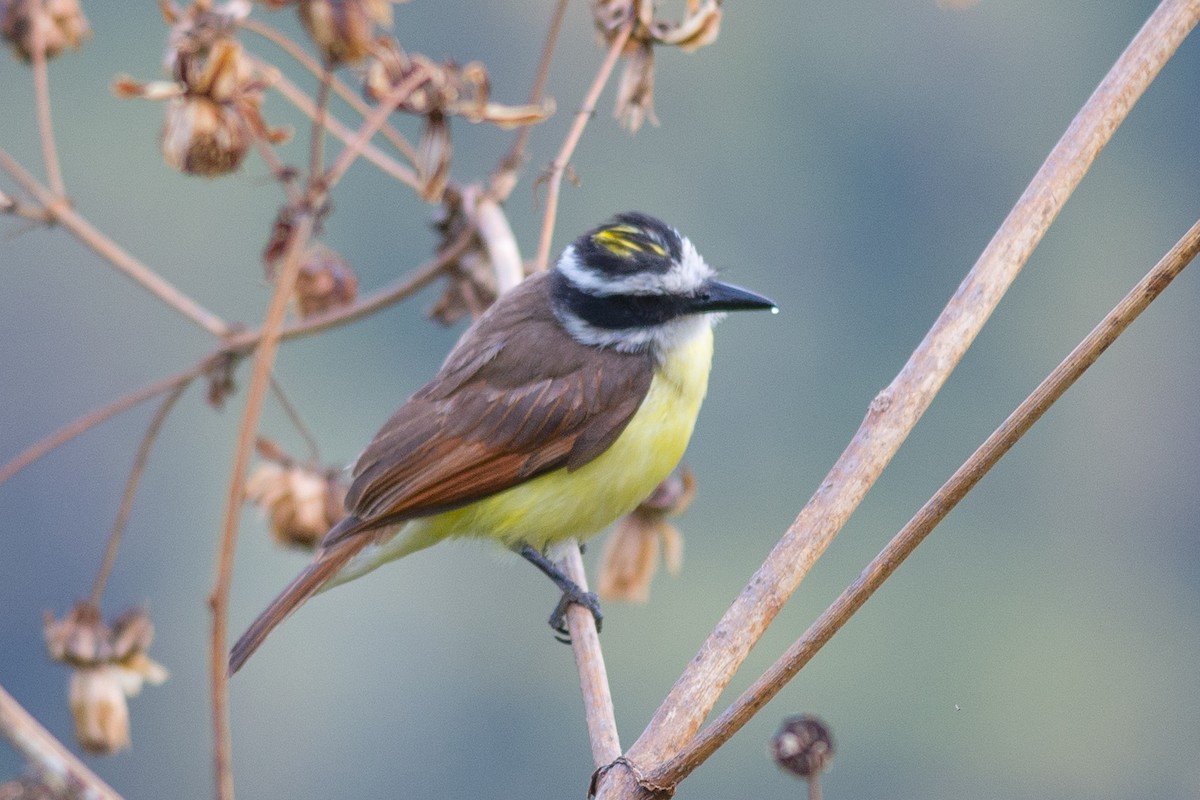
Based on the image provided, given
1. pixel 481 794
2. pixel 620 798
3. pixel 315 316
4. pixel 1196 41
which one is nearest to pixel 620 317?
pixel 315 316

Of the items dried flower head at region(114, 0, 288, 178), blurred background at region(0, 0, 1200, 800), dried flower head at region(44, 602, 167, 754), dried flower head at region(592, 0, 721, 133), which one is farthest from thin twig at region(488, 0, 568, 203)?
blurred background at region(0, 0, 1200, 800)

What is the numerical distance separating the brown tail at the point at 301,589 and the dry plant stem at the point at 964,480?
1.49m

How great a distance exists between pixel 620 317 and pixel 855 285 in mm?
23245

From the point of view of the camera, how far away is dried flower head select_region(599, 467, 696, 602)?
3582mm

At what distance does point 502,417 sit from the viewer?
3.55 metres

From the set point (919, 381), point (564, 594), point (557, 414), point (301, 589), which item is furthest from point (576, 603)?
point (919, 381)

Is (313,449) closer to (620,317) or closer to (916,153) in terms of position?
(620,317)

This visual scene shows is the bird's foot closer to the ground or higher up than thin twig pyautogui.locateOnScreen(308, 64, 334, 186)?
closer to the ground

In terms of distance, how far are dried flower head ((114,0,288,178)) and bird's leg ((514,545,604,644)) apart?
1.16m

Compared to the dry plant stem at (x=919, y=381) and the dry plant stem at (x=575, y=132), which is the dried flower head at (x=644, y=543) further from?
the dry plant stem at (x=919, y=381)

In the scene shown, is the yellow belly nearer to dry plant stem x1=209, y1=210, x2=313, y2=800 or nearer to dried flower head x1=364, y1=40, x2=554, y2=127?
dried flower head x1=364, y1=40, x2=554, y2=127

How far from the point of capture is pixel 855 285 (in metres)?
26.3

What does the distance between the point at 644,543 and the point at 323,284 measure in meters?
0.99

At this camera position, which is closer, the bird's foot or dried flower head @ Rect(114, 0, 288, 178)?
dried flower head @ Rect(114, 0, 288, 178)
